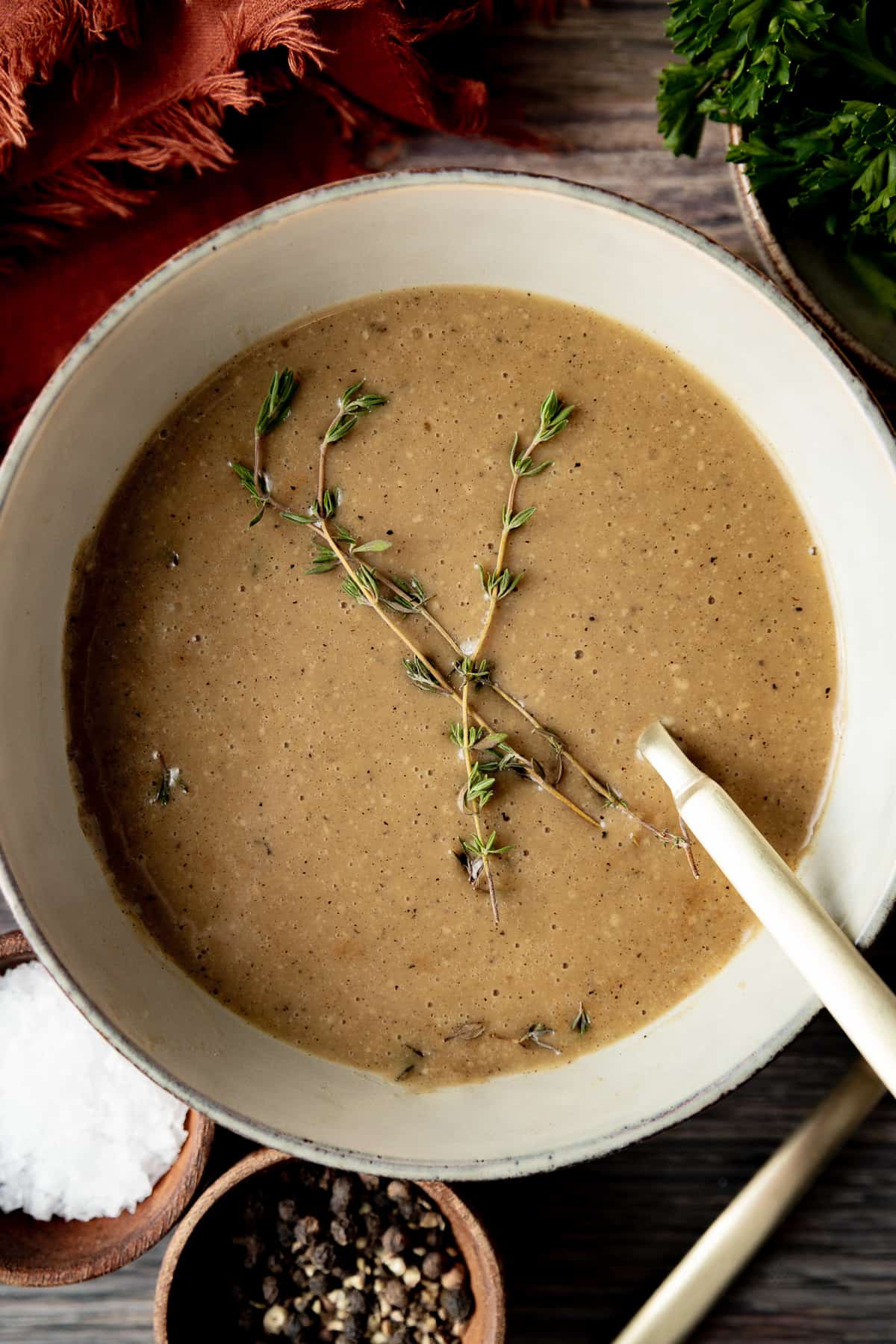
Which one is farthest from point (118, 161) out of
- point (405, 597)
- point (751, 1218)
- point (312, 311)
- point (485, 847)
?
point (751, 1218)

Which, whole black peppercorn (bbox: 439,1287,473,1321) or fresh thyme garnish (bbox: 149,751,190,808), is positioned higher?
fresh thyme garnish (bbox: 149,751,190,808)

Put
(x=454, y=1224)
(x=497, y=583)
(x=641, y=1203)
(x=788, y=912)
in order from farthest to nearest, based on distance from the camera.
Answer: (x=641, y=1203) → (x=454, y=1224) → (x=497, y=583) → (x=788, y=912)

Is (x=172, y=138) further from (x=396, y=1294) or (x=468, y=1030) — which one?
(x=396, y=1294)

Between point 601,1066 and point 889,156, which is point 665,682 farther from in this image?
point 889,156

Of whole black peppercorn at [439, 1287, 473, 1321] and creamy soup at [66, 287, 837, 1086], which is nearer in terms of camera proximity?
creamy soup at [66, 287, 837, 1086]

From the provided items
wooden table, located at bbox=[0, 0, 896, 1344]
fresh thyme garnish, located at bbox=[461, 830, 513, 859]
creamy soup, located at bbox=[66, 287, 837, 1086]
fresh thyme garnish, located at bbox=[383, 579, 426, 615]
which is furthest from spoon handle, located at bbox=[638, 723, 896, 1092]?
wooden table, located at bbox=[0, 0, 896, 1344]

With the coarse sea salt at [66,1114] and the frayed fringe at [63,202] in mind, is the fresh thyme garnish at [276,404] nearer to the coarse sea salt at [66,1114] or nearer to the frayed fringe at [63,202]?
the frayed fringe at [63,202]

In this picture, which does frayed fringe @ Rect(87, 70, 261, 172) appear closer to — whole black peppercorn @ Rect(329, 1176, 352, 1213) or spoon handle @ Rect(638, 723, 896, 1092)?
spoon handle @ Rect(638, 723, 896, 1092)
